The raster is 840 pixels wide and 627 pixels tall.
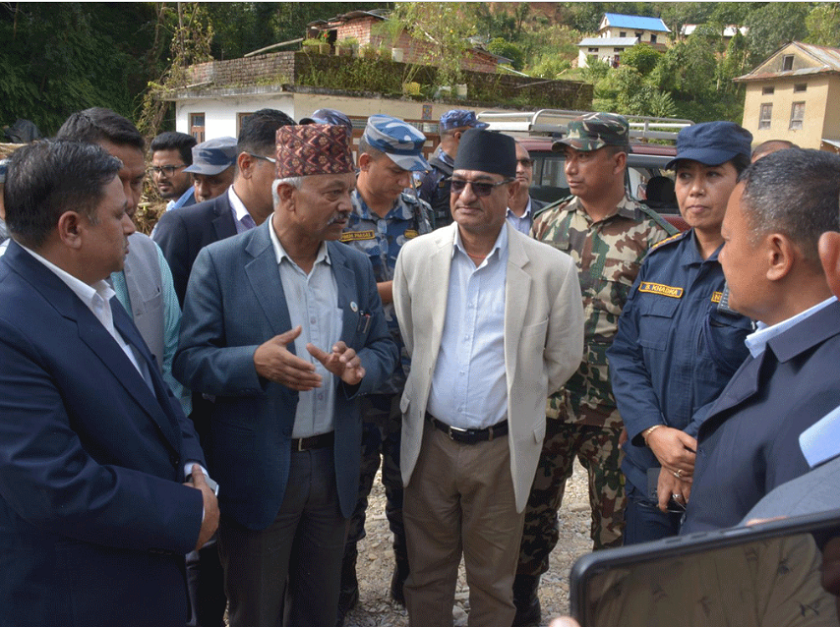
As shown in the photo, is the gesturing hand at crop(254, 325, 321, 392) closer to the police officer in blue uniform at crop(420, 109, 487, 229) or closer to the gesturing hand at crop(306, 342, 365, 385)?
the gesturing hand at crop(306, 342, 365, 385)

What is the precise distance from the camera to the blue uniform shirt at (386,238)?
3.50 m

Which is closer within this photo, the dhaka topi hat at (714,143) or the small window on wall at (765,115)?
the dhaka topi hat at (714,143)

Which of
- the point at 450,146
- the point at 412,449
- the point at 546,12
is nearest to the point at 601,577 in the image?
the point at 412,449

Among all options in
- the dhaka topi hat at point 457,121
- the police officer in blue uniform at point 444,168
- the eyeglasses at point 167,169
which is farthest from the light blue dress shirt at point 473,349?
the eyeglasses at point 167,169

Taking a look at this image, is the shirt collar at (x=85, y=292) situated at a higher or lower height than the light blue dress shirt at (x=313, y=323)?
higher

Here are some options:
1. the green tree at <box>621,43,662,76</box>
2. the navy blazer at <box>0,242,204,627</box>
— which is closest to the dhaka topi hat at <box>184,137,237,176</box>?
the navy blazer at <box>0,242,204,627</box>

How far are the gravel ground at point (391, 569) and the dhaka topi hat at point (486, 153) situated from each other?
2169 mm

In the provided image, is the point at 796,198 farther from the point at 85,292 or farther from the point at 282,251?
the point at 85,292

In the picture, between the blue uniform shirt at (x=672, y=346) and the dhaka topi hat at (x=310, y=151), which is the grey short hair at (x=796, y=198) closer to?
the blue uniform shirt at (x=672, y=346)

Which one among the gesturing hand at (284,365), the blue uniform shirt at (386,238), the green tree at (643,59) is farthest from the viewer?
the green tree at (643,59)

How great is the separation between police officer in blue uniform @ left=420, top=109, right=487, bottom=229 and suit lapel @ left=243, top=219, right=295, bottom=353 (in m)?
2.56

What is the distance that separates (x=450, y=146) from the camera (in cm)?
520

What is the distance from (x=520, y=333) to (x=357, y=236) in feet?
3.76

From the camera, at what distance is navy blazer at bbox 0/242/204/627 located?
1602 mm
